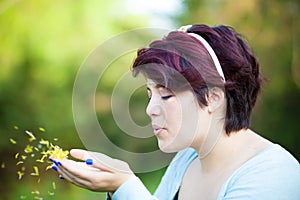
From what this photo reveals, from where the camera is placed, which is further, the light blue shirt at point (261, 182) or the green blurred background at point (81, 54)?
the green blurred background at point (81, 54)

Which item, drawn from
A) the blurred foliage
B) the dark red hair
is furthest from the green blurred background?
the dark red hair

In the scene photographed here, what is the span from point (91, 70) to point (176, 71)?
1733mm

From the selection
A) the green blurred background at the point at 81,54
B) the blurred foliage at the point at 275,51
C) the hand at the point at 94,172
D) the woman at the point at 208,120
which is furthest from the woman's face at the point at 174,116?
the blurred foliage at the point at 275,51

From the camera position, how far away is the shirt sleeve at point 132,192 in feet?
4.13

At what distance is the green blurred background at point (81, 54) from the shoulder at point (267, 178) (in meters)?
1.83

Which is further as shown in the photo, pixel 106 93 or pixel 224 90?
pixel 106 93

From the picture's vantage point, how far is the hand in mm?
1220

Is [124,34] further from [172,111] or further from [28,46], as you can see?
[172,111]

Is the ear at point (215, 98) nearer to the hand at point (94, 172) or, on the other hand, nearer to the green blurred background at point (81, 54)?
the hand at point (94, 172)

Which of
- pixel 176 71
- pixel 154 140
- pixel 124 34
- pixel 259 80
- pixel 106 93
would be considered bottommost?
pixel 154 140

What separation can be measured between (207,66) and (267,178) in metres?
0.26

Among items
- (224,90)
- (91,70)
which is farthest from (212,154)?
(91,70)

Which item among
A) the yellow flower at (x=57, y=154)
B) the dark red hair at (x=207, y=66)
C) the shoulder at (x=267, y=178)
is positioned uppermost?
the dark red hair at (x=207, y=66)

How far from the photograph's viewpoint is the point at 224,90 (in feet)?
4.22
